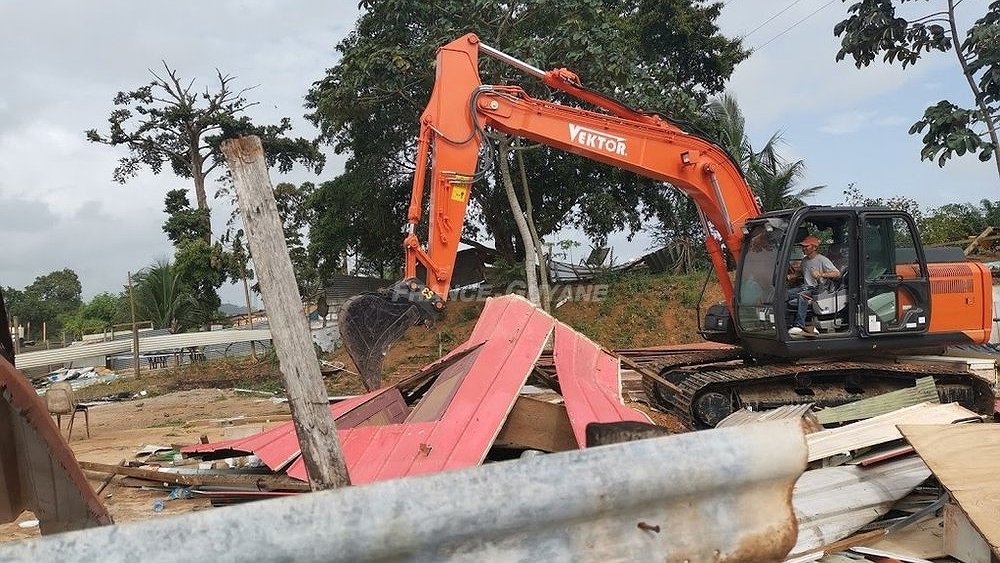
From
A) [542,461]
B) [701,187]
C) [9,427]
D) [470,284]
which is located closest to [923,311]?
[701,187]

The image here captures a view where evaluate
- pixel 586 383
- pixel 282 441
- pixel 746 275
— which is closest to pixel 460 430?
pixel 586 383

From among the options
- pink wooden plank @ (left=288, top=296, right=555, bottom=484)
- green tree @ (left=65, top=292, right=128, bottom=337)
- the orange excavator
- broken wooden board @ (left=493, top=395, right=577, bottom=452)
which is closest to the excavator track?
the orange excavator

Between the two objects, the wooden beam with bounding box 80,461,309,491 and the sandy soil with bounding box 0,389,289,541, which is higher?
the wooden beam with bounding box 80,461,309,491

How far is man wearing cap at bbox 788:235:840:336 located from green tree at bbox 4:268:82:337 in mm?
44065

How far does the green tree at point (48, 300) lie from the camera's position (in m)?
45.2

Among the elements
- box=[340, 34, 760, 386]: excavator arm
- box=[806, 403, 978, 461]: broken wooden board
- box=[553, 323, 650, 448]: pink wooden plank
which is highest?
box=[340, 34, 760, 386]: excavator arm

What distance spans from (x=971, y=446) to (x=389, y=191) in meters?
19.3

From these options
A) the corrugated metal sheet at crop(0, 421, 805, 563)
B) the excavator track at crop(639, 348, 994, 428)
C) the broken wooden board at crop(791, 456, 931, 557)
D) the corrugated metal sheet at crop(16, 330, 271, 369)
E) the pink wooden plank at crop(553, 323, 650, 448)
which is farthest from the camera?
the corrugated metal sheet at crop(16, 330, 271, 369)

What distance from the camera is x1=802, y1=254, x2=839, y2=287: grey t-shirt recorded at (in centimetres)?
748

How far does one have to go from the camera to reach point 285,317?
2.22m

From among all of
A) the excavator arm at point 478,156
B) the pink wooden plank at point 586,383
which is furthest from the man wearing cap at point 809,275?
the pink wooden plank at point 586,383

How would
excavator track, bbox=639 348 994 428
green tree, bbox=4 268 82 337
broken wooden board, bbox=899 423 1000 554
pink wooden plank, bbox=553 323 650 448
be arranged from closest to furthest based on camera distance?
1. broken wooden board, bbox=899 423 1000 554
2. pink wooden plank, bbox=553 323 650 448
3. excavator track, bbox=639 348 994 428
4. green tree, bbox=4 268 82 337

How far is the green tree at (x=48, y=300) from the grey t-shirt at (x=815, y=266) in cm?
4413

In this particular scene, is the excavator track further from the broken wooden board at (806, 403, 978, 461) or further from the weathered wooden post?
the weathered wooden post
